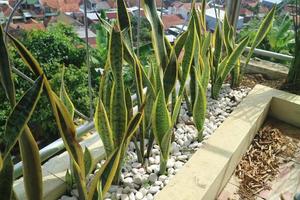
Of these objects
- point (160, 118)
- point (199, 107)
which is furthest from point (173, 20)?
point (160, 118)

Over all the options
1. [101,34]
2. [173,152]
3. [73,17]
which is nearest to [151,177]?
[173,152]

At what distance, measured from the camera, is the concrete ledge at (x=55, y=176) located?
1.17 m

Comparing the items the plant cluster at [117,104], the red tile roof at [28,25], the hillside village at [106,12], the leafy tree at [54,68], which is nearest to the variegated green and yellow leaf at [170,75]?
the plant cluster at [117,104]

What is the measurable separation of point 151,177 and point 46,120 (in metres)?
0.85

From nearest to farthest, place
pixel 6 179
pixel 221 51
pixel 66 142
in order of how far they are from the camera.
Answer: pixel 6 179 < pixel 66 142 < pixel 221 51

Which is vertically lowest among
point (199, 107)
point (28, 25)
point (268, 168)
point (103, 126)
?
point (268, 168)

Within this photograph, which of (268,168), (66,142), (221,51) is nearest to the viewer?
(66,142)

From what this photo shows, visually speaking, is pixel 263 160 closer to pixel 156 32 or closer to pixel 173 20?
pixel 156 32

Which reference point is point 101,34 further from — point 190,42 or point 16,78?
point 190,42

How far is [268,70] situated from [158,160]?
1.44 meters

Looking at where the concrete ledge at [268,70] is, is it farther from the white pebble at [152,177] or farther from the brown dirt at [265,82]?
the white pebble at [152,177]

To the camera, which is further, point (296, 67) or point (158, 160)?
point (296, 67)

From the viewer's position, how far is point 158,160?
1467 millimetres

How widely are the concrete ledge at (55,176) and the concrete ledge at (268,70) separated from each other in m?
1.56
